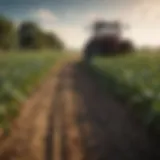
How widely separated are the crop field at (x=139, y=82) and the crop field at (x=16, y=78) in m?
0.28

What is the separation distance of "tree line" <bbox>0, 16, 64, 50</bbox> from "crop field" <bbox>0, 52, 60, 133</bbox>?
0.07 meters

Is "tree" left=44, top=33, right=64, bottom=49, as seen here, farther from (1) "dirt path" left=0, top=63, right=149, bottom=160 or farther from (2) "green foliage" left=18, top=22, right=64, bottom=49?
(1) "dirt path" left=0, top=63, right=149, bottom=160

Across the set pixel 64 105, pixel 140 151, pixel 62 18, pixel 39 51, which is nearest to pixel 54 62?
pixel 39 51

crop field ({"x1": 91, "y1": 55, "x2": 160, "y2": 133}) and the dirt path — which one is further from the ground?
crop field ({"x1": 91, "y1": 55, "x2": 160, "y2": 133})

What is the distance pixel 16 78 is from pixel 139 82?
94 cm

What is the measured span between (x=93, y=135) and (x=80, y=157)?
1.14 ft

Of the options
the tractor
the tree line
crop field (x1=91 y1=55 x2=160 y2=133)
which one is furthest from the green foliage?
crop field (x1=91 y1=55 x2=160 y2=133)

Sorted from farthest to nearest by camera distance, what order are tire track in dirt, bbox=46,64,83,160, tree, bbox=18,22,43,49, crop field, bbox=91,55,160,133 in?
1. crop field, bbox=91,55,160,133
2. tire track in dirt, bbox=46,64,83,160
3. tree, bbox=18,22,43,49

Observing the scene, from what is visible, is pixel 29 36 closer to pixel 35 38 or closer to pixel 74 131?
pixel 35 38

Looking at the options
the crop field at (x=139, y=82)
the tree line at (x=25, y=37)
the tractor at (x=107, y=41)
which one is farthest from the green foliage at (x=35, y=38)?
the crop field at (x=139, y=82)

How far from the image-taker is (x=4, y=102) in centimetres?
257

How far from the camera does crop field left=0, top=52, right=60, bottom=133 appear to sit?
6.16 ft

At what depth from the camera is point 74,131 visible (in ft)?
6.98

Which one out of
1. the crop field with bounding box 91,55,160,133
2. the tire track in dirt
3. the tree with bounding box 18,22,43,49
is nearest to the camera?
the tree with bounding box 18,22,43,49
